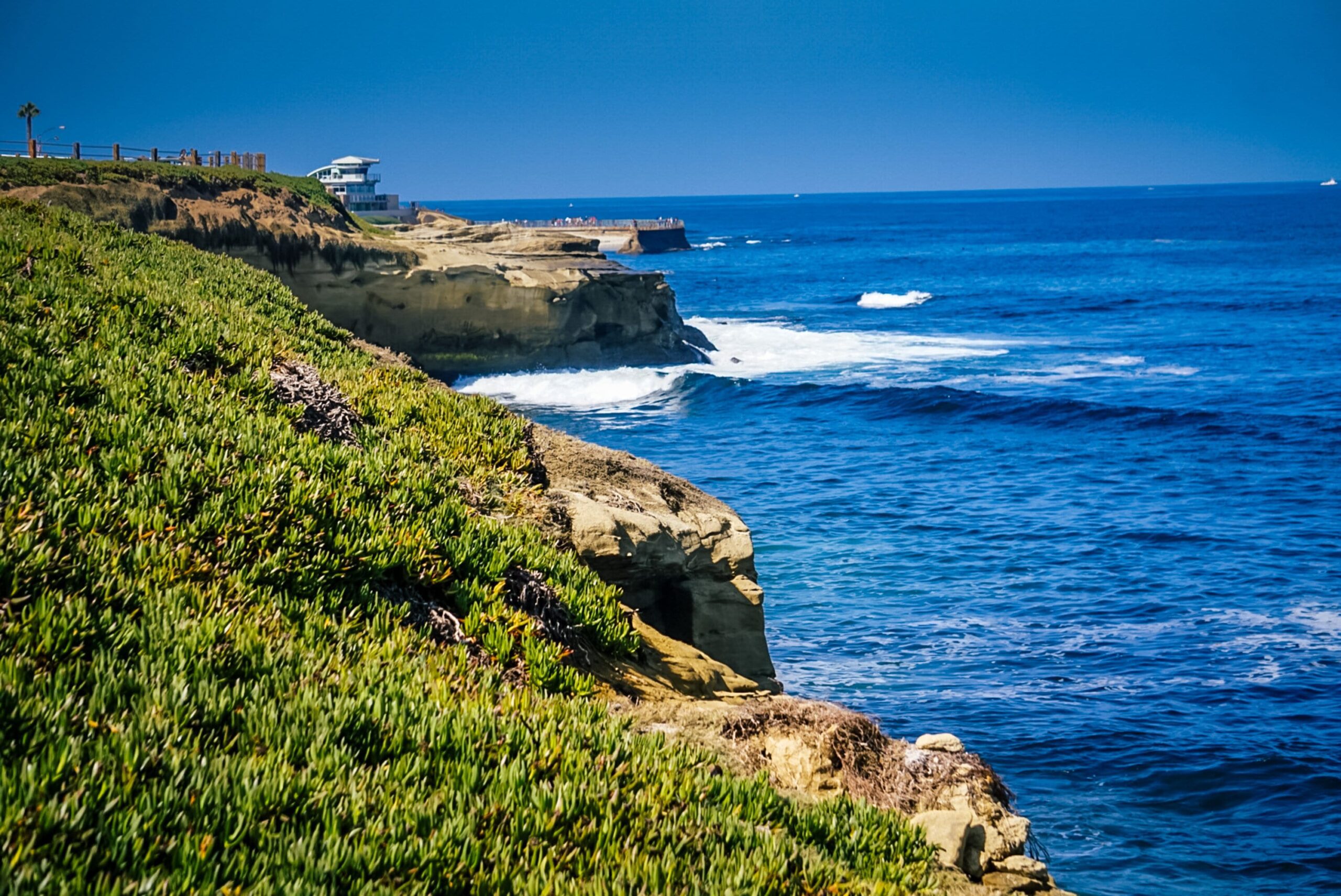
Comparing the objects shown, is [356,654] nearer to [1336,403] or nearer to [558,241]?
[1336,403]

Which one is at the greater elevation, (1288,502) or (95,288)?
(95,288)

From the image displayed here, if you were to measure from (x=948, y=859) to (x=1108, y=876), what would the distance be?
6420 millimetres

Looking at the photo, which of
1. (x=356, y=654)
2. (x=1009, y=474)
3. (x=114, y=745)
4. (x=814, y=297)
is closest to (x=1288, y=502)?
(x=1009, y=474)

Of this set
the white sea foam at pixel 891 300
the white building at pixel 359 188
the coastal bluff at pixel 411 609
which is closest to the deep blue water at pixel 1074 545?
the coastal bluff at pixel 411 609

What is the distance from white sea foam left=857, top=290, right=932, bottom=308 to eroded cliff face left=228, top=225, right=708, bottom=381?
26.4 metres

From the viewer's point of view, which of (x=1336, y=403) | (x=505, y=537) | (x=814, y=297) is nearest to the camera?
(x=505, y=537)

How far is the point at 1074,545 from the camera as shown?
2253 cm

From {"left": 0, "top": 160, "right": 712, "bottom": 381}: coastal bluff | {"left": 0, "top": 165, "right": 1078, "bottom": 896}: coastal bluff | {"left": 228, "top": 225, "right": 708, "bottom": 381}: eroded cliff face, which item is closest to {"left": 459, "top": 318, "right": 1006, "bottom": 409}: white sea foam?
{"left": 228, "top": 225, "right": 708, "bottom": 381}: eroded cliff face

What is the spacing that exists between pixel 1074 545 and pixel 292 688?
20.5m

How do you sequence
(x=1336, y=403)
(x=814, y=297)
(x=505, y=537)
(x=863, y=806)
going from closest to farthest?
(x=863, y=806) → (x=505, y=537) → (x=1336, y=403) → (x=814, y=297)

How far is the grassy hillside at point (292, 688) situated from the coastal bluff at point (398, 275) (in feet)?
86.6

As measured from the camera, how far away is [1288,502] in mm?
25453

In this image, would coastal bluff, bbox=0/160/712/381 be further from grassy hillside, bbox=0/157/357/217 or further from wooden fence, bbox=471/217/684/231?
wooden fence, bbox=471/217/684/231

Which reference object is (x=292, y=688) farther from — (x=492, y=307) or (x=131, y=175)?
(x=492, y=307)
